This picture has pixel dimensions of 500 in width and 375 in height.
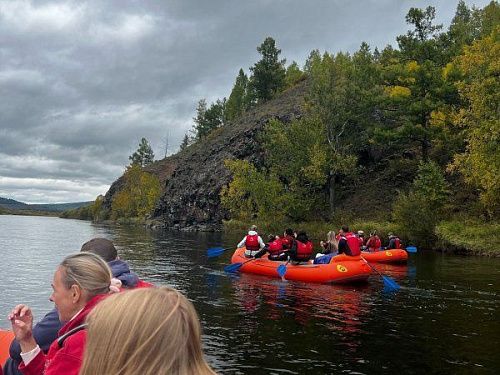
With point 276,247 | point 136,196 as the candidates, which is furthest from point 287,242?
point 136,196

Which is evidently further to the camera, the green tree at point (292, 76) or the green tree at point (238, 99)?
the green tree at point (238, 99)

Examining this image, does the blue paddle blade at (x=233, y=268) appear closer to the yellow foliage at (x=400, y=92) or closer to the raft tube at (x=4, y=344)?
the raft tube at (x=4, y=344)

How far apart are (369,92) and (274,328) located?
34.5 meters

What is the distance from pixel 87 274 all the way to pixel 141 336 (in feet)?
5.74

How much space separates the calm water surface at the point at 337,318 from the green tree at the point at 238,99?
7644cm

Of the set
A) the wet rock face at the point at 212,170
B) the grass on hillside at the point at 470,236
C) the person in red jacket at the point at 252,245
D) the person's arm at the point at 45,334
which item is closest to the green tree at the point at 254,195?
the wet rock face at the point at 212,170

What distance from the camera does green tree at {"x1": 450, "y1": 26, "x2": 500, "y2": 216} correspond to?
94.2ft

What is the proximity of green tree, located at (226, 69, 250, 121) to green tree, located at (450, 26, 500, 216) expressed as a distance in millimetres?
65075

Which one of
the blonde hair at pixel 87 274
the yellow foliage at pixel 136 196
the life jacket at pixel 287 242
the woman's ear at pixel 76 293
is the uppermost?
the yellow foliage at pixel 136 196

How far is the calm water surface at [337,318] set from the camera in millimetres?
8992

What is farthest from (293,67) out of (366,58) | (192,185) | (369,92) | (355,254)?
(355,254)

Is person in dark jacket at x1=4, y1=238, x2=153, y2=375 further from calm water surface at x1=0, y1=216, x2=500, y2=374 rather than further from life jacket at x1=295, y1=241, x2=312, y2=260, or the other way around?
life jacket at x1=295, y1=241, x2=312, y2=260

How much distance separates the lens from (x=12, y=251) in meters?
28.5

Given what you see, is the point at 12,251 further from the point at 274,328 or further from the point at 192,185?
the point at 192,185
